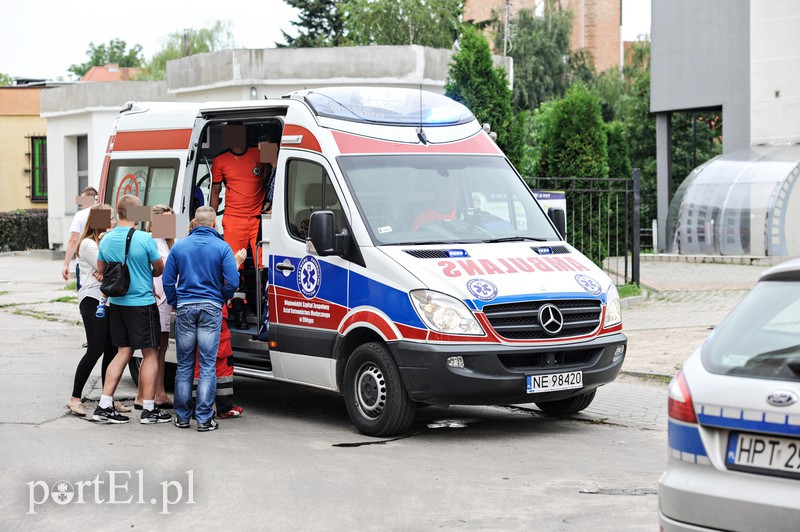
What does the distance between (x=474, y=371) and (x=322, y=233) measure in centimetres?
166

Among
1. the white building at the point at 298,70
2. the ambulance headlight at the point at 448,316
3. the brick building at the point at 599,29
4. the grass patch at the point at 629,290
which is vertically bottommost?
the grass patch at the point at 629,290

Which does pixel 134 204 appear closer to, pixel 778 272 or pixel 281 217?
pixel 281 217

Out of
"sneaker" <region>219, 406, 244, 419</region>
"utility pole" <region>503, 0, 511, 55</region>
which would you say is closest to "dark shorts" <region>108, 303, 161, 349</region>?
"sneaker" <region>219, 406, 244, 419</region>

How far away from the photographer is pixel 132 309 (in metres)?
9.83

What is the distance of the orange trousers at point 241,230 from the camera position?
38.2 ft

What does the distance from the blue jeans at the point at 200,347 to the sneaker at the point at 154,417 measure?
31 centimetres

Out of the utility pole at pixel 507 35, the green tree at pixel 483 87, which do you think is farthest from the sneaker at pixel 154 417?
the utility pole at pixel 507 35

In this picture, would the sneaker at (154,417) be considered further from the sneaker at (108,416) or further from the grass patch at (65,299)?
the grass patch at (65,299)

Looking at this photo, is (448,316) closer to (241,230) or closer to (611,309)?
(611,309)

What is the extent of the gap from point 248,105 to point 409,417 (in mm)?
3532

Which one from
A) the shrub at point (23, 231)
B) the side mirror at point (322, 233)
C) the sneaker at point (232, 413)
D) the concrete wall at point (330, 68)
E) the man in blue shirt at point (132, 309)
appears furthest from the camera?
the shrub at point (23, 231)

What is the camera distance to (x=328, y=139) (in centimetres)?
984

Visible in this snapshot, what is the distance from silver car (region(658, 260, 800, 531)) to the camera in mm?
4461

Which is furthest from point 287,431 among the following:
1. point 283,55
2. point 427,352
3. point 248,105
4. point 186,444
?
point 283,55
